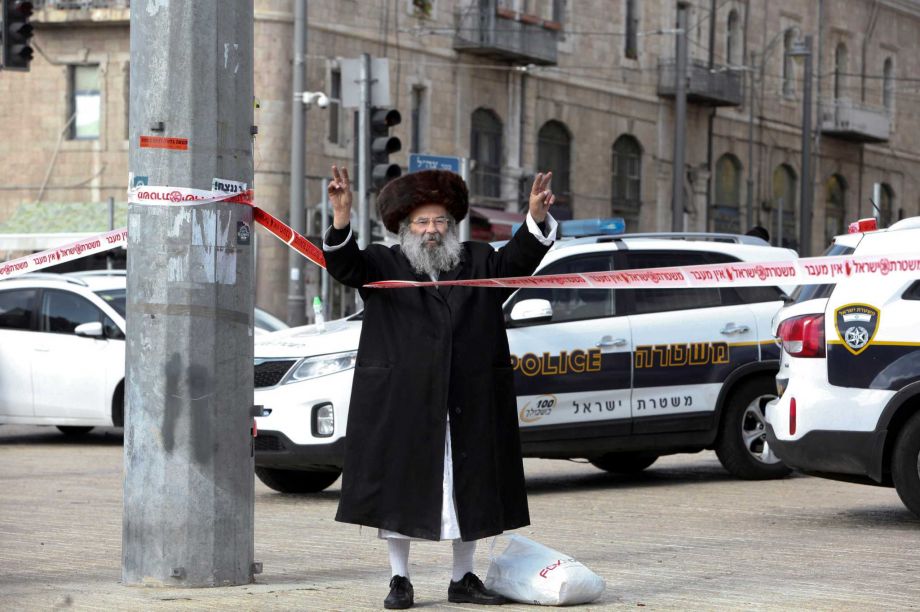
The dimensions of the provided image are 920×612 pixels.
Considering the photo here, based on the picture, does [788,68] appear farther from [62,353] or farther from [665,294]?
[665,294]

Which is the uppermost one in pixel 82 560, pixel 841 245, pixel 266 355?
pixel 841 245

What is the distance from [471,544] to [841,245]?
4.28 metres

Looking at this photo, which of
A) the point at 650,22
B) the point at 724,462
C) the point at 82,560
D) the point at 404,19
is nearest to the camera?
the point at 82,560

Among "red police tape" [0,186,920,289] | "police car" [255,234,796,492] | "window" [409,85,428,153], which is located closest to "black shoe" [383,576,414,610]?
"red police tape" [0,186,920,289]

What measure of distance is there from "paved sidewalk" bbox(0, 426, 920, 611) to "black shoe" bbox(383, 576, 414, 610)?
11 cm

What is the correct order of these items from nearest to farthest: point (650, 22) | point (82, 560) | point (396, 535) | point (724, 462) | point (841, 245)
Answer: point (396, 535)
point (82, 560)
point (841, 245)
point (724, 462)
point (650, 22)

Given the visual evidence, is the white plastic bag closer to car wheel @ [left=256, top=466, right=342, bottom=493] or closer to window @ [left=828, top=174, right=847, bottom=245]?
car wheel @ [left=256, top=466, right=342, bottom=493]

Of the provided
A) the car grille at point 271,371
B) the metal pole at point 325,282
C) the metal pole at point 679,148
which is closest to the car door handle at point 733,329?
the car grille at point 271,371

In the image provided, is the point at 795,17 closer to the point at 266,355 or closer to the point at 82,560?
the point at 266,355

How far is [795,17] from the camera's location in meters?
55.6

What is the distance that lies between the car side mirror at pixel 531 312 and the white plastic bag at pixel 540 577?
4.76 metres

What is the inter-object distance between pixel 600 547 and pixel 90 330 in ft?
28.0

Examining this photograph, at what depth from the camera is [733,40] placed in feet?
171

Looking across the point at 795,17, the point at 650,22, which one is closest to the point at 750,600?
the point at 650,22
